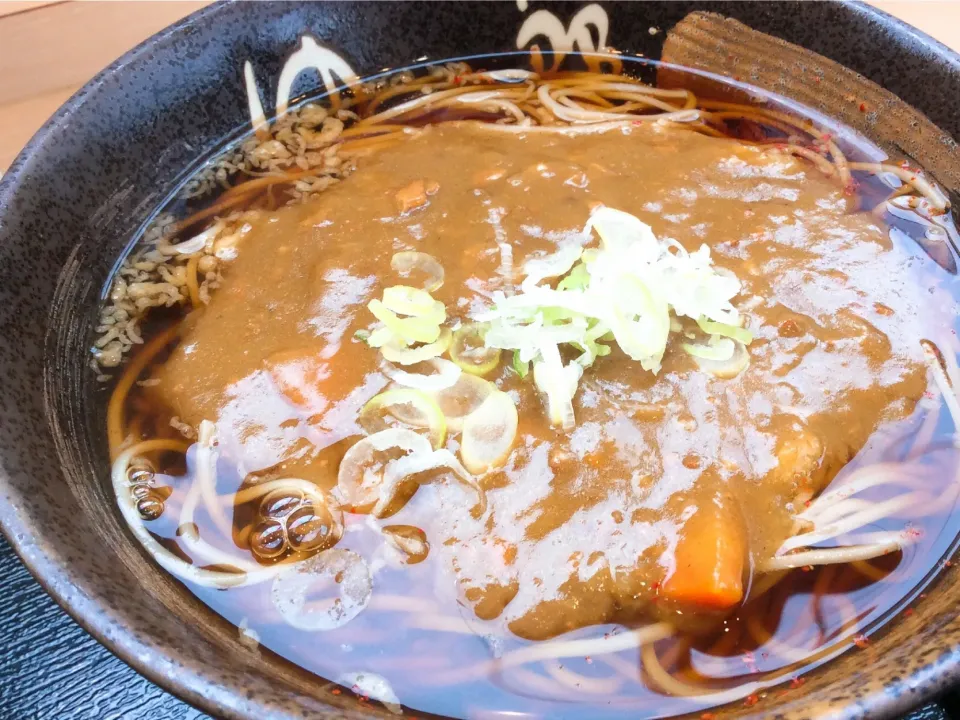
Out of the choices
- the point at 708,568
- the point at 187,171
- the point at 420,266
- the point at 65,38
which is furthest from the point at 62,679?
the point at 65,38

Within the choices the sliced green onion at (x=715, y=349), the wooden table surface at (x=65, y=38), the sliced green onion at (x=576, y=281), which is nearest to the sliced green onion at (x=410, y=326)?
the sliced green onion at (x=576, y=281)

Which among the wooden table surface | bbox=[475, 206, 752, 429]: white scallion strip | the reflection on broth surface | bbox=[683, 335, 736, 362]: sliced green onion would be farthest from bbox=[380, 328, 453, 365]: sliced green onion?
the wooden table surface

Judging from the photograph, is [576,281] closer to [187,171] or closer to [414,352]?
[414,352]

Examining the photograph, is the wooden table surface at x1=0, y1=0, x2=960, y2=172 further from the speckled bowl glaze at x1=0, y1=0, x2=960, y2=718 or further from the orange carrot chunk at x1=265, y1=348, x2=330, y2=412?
the orange carrot chunk at x1=265, y1=348, x2=330, y2=412

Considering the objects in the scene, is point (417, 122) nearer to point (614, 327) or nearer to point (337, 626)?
point (614, 327)

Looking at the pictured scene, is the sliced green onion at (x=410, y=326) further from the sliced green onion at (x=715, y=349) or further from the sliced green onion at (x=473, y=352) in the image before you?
the sliced green onion at (x=715, y=349)

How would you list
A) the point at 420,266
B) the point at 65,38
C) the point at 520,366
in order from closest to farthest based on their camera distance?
the point at 520,366
the point at 420,266
the point at 65,38
